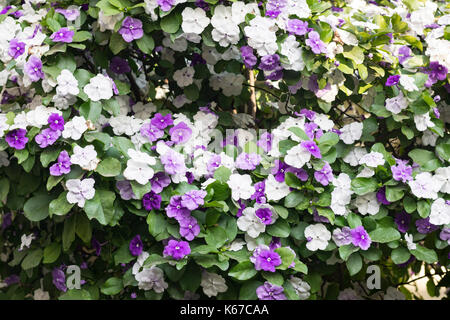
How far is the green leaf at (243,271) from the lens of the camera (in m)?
1.53

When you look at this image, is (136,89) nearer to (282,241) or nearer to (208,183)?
(208,183)

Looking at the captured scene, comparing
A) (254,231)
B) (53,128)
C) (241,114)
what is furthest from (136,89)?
(254,231)

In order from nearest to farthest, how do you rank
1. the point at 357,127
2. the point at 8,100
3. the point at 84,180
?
the point at 84,180
the point at 357,127
the point at 8,100

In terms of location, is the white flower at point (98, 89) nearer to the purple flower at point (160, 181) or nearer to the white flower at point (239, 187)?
the purple flower at point (160, 181)

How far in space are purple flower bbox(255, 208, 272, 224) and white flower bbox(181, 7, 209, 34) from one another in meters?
0.57

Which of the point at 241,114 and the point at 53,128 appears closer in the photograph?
the point at 53,128

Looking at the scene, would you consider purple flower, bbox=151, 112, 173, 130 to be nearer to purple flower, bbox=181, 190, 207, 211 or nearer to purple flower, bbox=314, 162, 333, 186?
purple flower, bbox=181, 190, 207, 211

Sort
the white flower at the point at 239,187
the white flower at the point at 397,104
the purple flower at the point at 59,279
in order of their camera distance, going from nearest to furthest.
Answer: the white flower at the point at 239,187
the white flower at the point at 397,104
the purple flower at the point at 59,279

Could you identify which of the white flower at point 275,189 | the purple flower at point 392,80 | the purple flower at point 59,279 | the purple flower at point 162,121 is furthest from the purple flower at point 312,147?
the purple flower at point 59,279

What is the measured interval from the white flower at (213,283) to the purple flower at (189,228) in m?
0.16

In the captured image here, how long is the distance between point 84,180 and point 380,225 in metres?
0.89

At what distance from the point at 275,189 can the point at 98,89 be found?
0.61m

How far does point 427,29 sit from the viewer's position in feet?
6.43

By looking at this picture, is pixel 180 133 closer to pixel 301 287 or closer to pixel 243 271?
pixel 243 271
